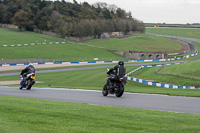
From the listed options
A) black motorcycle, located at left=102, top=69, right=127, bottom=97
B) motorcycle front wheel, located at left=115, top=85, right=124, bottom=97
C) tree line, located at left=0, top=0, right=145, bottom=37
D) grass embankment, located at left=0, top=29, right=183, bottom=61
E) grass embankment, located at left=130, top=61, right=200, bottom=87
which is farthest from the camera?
tree line, located at left=0, top=0, right=145, bottom=37

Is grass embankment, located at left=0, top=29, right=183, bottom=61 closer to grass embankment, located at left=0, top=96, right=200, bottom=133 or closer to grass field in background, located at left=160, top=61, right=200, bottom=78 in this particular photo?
grass field in background, located at left=160, top=61, right=200, bottom=78

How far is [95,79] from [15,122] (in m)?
33.4

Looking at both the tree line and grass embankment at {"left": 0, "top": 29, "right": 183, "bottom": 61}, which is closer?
grass embankment at {"left": 0, "top": 29, "right": 183, "bottom": 61}

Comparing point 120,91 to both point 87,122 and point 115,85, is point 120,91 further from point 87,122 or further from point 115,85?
point 87,122

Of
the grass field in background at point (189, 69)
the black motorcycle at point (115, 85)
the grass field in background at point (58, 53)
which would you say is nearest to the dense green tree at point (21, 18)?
the grass field in background at point (58, 53)

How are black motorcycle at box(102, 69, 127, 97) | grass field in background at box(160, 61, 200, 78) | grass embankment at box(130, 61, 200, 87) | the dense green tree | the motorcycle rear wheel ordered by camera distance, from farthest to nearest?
1. the dense green tree
2. grass field in background at box(160, 61, 200, 78)
3. grass embankment at box(130, 61, 200, 87)
4. the motorcycle rear wheel
5. black motorcycle at box(102, 69, 127, 97)

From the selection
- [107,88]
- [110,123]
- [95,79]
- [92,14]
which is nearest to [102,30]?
[92,14]

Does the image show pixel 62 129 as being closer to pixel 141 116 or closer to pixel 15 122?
pixel 15 122

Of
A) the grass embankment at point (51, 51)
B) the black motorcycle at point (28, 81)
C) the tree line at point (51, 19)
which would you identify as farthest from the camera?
the tree line at point (51, 19)

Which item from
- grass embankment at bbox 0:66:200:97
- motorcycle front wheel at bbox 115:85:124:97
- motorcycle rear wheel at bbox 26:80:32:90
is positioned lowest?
grass embankment at bbox 0:66:200:97

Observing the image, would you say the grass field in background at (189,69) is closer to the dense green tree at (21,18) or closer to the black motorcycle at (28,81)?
the black motorcycle at (28,81)

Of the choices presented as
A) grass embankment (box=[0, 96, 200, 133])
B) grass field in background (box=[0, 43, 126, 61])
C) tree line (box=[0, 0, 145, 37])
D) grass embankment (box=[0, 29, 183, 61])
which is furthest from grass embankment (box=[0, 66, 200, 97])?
tree line (box=[0, 0, 145, 37])

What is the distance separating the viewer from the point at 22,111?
11953 mm

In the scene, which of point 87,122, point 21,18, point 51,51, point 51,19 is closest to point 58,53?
point 51,51
